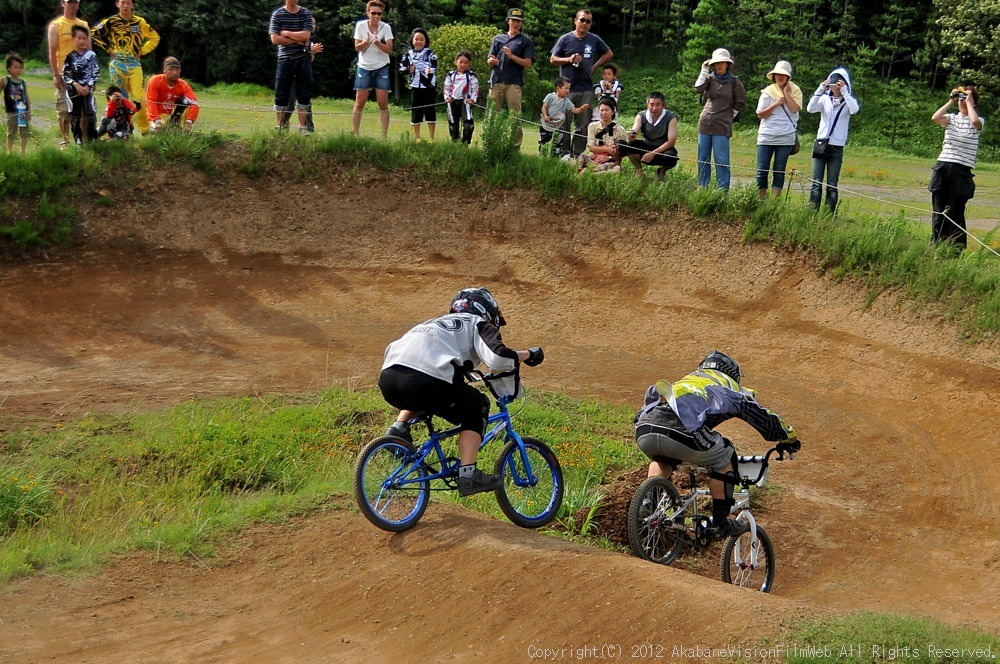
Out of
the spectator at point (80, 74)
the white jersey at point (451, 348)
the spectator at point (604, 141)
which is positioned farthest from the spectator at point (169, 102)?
the white jersey at point (451, 348)

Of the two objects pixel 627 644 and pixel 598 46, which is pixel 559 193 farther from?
pixel 627 644

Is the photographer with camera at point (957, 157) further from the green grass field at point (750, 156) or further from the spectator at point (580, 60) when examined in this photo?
the spectator at point (580, 60)

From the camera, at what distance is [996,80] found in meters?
38.1

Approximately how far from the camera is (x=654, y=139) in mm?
15992

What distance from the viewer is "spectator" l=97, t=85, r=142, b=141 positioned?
15641 mm

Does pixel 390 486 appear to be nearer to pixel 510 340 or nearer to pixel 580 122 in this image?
pixel 510 340

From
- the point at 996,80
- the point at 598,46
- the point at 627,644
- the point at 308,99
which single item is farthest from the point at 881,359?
the point at 996,80

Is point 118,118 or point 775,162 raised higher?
point 775,162

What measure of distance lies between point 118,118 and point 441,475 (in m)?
10.7

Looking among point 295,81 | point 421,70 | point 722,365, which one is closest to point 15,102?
point 295,81

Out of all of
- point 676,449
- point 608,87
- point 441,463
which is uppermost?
point 608,87

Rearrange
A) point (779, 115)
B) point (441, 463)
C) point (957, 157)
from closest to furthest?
point (441, 463) → point (957, 157) → point (779, 115)

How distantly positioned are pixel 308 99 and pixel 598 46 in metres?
4.82

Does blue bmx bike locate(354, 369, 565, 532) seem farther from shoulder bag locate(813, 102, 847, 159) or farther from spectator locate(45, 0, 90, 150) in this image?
spectator locate(45, 0, 90, 150)
